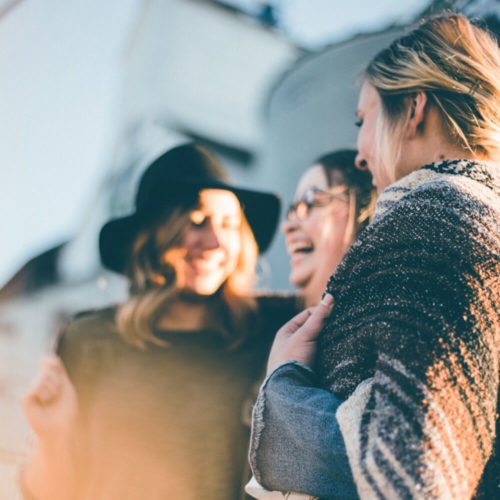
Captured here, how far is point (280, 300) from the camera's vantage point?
54.1 inches

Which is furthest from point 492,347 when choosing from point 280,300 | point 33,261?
point 33,261

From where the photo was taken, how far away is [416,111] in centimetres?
75

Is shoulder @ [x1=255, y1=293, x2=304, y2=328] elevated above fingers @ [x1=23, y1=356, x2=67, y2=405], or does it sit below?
above

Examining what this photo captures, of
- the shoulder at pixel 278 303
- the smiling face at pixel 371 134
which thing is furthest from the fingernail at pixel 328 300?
the shoulder at pixel 278 303

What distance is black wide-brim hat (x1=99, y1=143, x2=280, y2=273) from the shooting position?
4.85ft

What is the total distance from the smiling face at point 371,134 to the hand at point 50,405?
1.07 meters

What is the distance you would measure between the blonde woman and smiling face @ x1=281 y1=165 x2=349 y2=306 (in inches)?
13.3

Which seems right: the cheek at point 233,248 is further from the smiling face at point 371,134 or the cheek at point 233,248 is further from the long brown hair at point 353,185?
the smiling face at point 371,134

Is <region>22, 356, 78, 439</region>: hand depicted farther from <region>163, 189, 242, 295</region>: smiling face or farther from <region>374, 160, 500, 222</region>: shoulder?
<region>374, 160, 500, 222</region>: shoulder

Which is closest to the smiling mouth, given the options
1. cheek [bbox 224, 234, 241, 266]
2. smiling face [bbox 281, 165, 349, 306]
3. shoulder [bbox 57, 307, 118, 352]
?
smiling face [bbox 281, 165, 349, 306]

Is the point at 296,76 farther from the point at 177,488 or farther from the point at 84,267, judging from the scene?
the point at 84,267

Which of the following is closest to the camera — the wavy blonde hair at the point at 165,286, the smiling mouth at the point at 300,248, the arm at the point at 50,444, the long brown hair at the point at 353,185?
the long brown hair at the point at 353,185

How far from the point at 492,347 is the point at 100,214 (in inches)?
177

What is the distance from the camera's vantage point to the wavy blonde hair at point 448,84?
732mm
